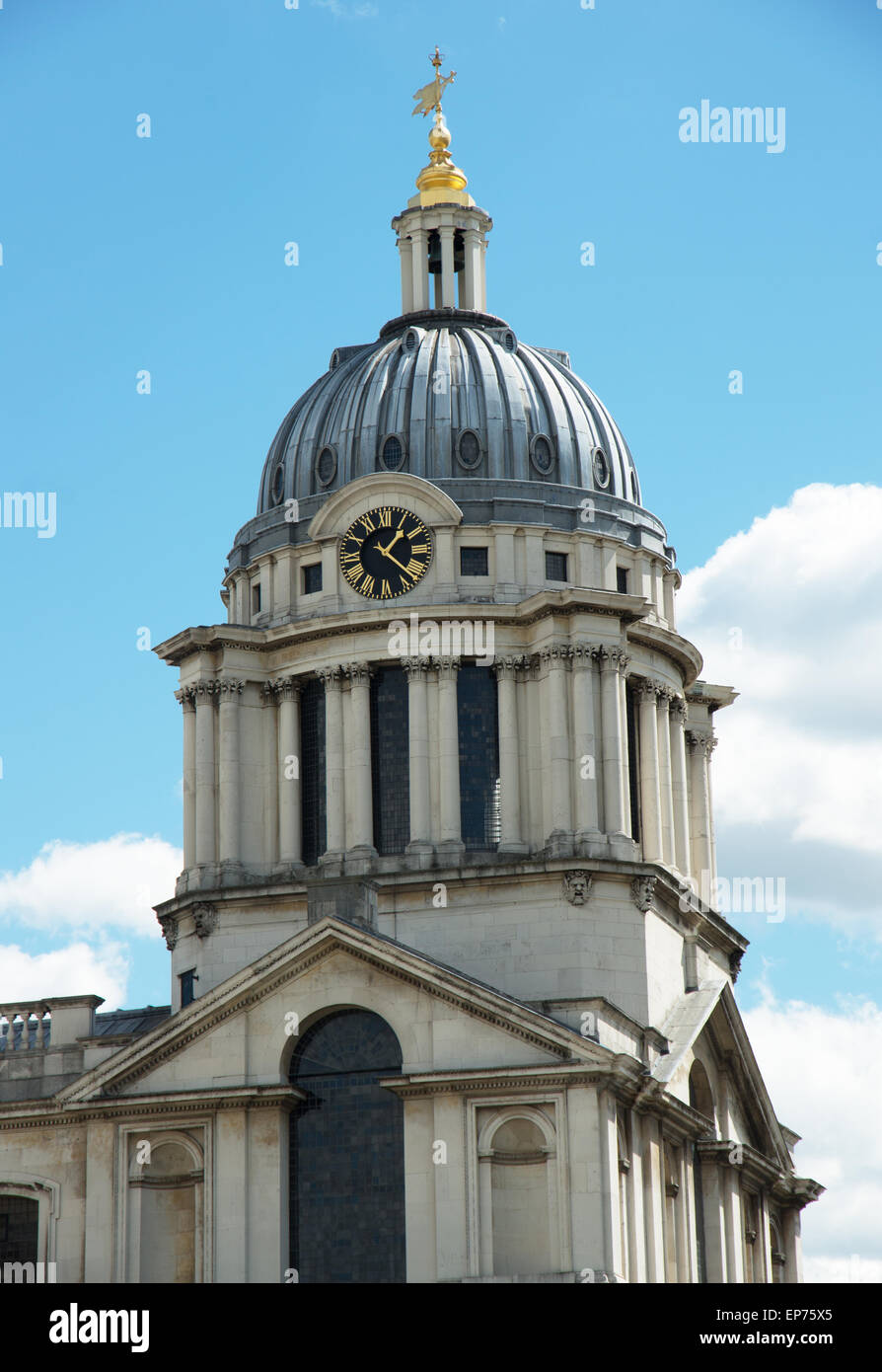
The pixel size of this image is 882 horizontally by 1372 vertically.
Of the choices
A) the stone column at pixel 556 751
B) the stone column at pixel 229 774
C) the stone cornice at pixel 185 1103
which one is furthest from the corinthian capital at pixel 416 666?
the stone cornice at pixel 185 1103

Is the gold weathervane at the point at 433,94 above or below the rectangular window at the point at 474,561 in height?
above

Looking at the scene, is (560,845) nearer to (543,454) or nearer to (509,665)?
(509,665)

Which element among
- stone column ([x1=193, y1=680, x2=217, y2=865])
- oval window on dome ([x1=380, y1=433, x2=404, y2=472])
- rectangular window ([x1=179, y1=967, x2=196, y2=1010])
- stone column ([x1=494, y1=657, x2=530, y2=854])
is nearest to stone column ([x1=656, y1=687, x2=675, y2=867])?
stone column ([x1=494, y1=657, x2=530, y2=854])

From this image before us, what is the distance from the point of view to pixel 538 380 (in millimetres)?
82438

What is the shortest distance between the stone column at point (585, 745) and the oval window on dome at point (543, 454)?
724 centimetres

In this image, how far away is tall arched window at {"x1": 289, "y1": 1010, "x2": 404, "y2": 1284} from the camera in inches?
2530

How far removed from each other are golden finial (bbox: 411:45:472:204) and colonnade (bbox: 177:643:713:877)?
17375mm

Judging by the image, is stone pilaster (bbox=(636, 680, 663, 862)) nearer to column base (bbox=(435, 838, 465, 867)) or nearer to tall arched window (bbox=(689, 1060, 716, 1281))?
column base (bbox=(435, 838, 465, 867))

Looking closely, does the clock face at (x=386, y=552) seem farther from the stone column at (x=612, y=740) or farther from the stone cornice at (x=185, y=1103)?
the stone cornice at (x=185, y=1103)

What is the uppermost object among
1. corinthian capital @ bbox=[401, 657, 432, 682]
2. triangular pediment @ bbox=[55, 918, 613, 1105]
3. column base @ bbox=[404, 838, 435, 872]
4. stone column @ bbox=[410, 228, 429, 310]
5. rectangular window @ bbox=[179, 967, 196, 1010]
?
stone column @ bbox=[410, 228, 429, 310]

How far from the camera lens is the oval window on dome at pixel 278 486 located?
83.1 m

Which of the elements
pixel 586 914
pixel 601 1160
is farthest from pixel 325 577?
pixel 601 1160

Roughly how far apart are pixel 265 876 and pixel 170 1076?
40.3 ft
